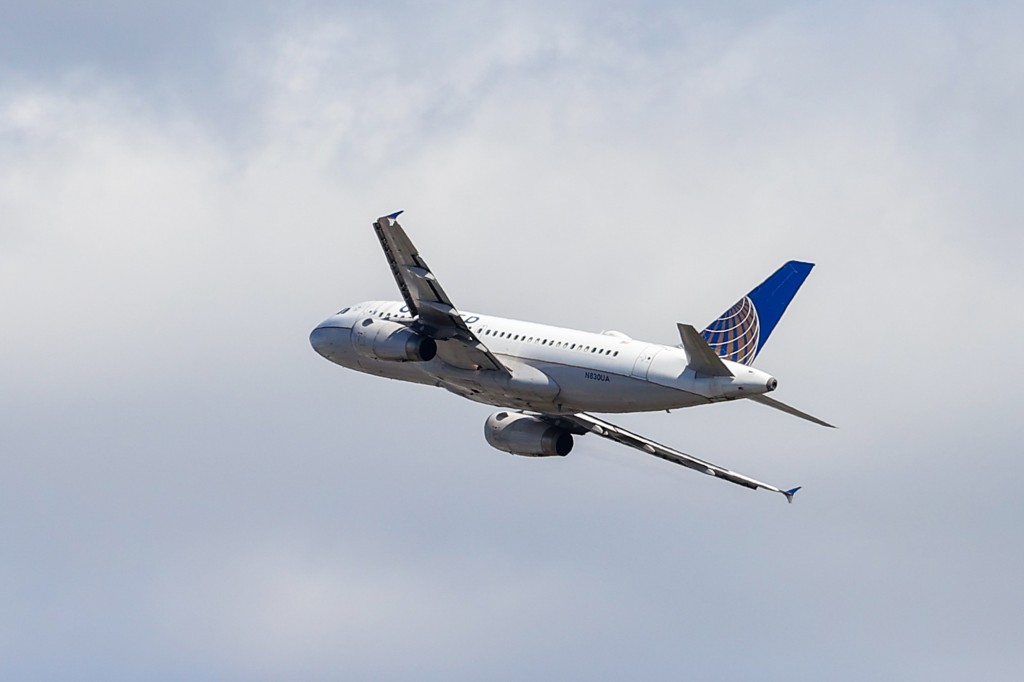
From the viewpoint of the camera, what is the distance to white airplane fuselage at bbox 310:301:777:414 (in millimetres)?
78938

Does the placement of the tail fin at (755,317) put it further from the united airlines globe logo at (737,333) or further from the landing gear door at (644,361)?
the landing gear door at (644,361)

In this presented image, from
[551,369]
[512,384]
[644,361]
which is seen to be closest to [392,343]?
[512,384]

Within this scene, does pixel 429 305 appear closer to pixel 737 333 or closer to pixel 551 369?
pixel 551 369

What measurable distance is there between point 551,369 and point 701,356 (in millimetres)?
7532

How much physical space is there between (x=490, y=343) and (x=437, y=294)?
4.81 metres

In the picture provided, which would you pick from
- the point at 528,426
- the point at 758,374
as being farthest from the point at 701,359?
the point at 528,426

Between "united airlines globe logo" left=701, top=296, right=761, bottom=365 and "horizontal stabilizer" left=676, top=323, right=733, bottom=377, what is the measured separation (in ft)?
8.80

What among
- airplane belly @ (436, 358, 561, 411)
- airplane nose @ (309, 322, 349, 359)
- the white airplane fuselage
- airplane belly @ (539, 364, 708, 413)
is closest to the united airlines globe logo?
the white airplane fuselage

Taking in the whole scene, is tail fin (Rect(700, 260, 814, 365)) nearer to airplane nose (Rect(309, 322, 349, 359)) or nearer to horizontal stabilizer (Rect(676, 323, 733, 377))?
horizontal stabilizer (Rect(676, 323, 733, 377))

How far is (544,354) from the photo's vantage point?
274 ft

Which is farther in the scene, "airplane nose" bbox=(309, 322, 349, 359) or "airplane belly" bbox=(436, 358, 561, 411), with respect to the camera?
"airplane nose" bbox=(309, 322, 349, 359)

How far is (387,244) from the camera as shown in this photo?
79.8m

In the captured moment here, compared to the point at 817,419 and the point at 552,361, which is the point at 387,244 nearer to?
the point at 552,361

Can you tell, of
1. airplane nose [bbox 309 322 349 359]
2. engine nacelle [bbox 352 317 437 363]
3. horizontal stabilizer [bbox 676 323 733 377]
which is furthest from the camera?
airplane nose [bbox 309 322 349 359]
